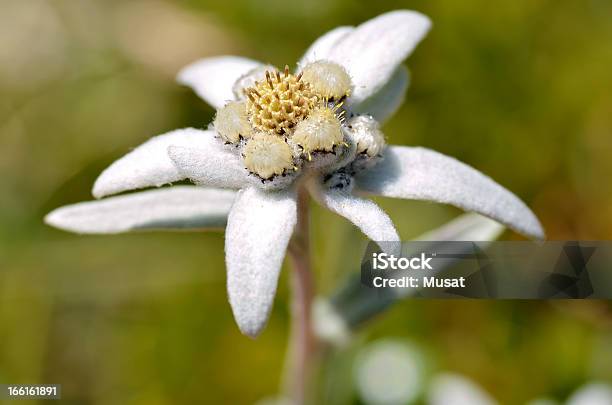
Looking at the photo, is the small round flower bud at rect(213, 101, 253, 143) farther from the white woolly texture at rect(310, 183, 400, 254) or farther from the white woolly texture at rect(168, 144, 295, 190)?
the white woolly texture at rect(310, 183, 400, 254)

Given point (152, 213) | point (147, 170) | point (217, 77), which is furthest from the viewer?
point (217, 77)

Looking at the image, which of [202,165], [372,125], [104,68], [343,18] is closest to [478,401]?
[372,125]

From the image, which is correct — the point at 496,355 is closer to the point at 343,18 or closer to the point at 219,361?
the point at 219,361

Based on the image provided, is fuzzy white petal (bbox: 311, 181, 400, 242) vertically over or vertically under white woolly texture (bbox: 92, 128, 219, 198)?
under

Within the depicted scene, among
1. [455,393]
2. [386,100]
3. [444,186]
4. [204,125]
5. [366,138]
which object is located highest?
[204,125]

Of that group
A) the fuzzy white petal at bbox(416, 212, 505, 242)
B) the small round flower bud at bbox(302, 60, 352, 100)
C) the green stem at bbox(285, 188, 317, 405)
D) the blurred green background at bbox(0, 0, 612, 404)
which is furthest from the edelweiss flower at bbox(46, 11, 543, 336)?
the blurred green background at bbox(0, 0, 612, 404)

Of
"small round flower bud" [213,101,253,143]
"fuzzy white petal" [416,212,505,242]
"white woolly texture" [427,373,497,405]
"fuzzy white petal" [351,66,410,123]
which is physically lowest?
"white woolly texture" [427,373,497,405]

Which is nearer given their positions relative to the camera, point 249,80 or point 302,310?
point 249,80

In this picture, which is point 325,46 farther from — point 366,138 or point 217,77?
point 366,138

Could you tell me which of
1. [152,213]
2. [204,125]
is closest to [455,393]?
[152,213]
